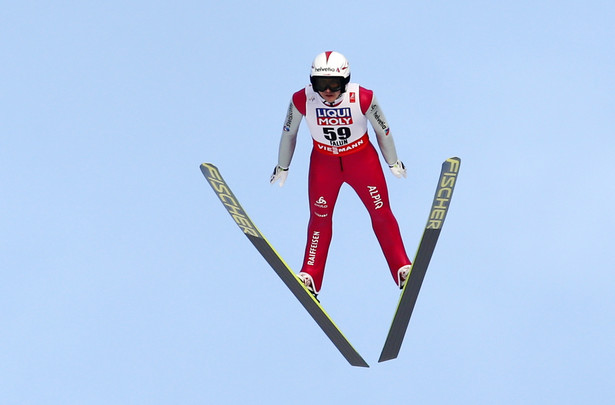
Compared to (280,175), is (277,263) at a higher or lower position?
lower

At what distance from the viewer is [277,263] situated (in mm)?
14367

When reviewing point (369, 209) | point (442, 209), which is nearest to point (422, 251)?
point (442, 209)

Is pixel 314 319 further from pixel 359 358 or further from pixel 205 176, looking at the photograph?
pixel 205 176

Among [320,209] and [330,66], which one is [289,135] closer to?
[320,209]

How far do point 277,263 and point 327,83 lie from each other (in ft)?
7.59

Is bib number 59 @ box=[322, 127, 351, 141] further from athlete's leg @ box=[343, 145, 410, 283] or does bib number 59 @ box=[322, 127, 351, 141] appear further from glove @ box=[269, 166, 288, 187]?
glove @ box=[269, 166, 288, 187]

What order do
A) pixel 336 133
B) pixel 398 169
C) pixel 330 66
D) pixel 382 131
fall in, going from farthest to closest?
pixel 398 169 < pixel 382 131 < pixel 336 133 < pixel 330 66

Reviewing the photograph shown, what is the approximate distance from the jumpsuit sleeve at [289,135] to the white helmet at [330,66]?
61cm

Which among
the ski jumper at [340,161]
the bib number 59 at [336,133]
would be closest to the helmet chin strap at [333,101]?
the ski jumper at [340,161]

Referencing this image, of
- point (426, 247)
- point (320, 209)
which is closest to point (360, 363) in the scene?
point (426, 247)

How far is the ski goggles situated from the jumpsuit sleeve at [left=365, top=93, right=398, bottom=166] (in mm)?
551

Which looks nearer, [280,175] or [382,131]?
[382,131]

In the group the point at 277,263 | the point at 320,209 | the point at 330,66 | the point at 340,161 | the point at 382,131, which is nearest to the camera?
the point at 330,66

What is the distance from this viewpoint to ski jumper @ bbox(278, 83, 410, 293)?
47.8 feet
